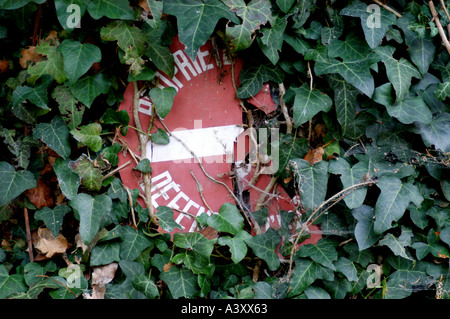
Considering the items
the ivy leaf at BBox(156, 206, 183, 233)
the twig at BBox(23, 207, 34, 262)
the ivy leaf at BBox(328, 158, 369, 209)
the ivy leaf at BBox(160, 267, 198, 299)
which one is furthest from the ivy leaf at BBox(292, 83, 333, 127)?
the twig at BBox(23, 207, 34, 262)

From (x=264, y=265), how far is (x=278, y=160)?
20.4 inches

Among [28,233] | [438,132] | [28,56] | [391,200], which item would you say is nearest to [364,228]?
[391,200]

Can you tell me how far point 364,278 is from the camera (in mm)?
2004

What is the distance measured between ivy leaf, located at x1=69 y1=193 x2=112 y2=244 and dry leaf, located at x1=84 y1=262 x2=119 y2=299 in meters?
0.20

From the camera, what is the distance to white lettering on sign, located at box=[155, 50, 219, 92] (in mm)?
1984

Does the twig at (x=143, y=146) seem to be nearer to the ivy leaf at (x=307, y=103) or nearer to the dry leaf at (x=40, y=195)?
the dry leaf at (x=40, y=195)

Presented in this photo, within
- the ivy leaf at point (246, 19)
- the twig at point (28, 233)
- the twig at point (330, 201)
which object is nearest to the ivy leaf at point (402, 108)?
the twig at point (330, 201)

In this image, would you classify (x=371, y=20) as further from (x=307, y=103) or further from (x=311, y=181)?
(x=311, y=181)

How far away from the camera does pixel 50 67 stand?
6.05 feet

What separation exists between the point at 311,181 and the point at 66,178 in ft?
3.53

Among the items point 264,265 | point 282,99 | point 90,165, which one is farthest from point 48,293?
point 282,99

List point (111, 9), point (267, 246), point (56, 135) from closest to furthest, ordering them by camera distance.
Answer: point (111, 9) < point (56, 135) < point (267, 246)

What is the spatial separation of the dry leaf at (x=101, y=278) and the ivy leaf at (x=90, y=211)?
200 mm
